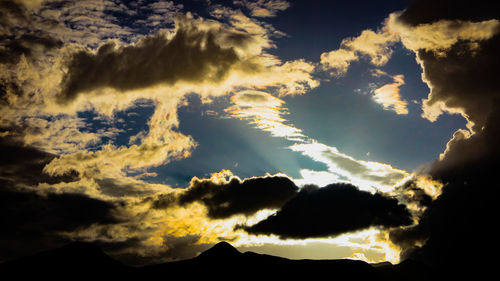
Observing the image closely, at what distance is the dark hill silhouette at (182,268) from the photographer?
557 ft

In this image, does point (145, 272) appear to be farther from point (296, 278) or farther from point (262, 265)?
point (296, 278)

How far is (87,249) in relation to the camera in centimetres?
19950

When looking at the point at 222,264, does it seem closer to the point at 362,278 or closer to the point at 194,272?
the point at 194,272

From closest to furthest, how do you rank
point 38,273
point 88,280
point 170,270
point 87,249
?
point 38,273
point 88,280
point 170,270
point 87,249

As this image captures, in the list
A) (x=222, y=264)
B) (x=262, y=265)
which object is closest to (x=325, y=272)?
(x=262, y=265)

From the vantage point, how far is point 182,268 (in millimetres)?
187250

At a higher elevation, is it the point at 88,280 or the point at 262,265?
the point at 262,265

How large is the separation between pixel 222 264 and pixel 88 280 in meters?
91.6

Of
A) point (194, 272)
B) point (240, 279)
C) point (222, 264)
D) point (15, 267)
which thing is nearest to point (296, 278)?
point (240, 279)

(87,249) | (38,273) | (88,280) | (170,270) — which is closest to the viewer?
(38,273)

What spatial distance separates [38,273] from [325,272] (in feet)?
635

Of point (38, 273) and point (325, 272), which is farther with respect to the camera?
point (325, 272)

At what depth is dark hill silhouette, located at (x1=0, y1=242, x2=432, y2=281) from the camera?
169750 millimetres

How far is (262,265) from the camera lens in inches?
7653
